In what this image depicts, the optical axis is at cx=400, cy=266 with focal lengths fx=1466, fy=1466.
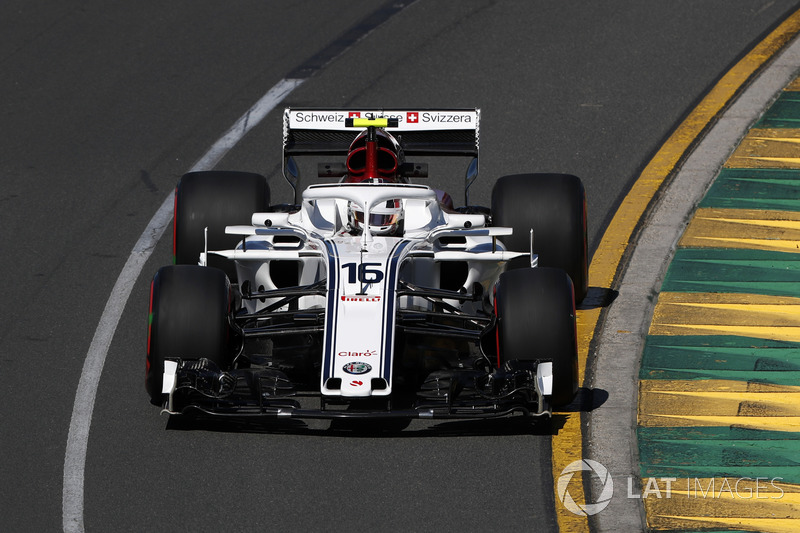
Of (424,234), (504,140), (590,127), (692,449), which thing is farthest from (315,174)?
(692,449)

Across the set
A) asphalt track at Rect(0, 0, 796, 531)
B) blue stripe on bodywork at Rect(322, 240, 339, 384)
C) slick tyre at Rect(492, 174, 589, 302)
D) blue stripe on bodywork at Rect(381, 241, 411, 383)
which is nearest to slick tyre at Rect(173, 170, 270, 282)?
asphalt track at Rect(0, 0, 796, 531)

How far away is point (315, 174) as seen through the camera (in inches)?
507

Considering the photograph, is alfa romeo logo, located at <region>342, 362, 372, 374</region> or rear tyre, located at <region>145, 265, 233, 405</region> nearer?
alfa romeo logo, located at <region>342, 362, 372, 374</region>

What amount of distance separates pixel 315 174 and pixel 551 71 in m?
3.10

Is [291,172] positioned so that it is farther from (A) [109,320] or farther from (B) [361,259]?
(B) [361,259]

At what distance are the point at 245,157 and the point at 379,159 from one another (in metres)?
3.07

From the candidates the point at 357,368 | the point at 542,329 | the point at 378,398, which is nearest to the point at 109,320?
the point at 378,398

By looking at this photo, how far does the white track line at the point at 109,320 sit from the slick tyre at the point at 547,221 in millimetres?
2825

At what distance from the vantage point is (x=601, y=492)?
8.12m

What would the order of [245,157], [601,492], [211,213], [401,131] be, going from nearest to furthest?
[601,492] < [211,213] < [401,131] < [245,157]

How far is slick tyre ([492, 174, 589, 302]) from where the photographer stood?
10078mm

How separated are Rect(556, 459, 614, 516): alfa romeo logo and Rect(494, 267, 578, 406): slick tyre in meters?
0.44

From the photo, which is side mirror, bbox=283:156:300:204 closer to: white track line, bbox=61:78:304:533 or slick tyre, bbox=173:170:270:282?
slick tyre, bbox=173:170:270:282

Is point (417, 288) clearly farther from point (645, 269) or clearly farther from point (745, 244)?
point (745, 244)
